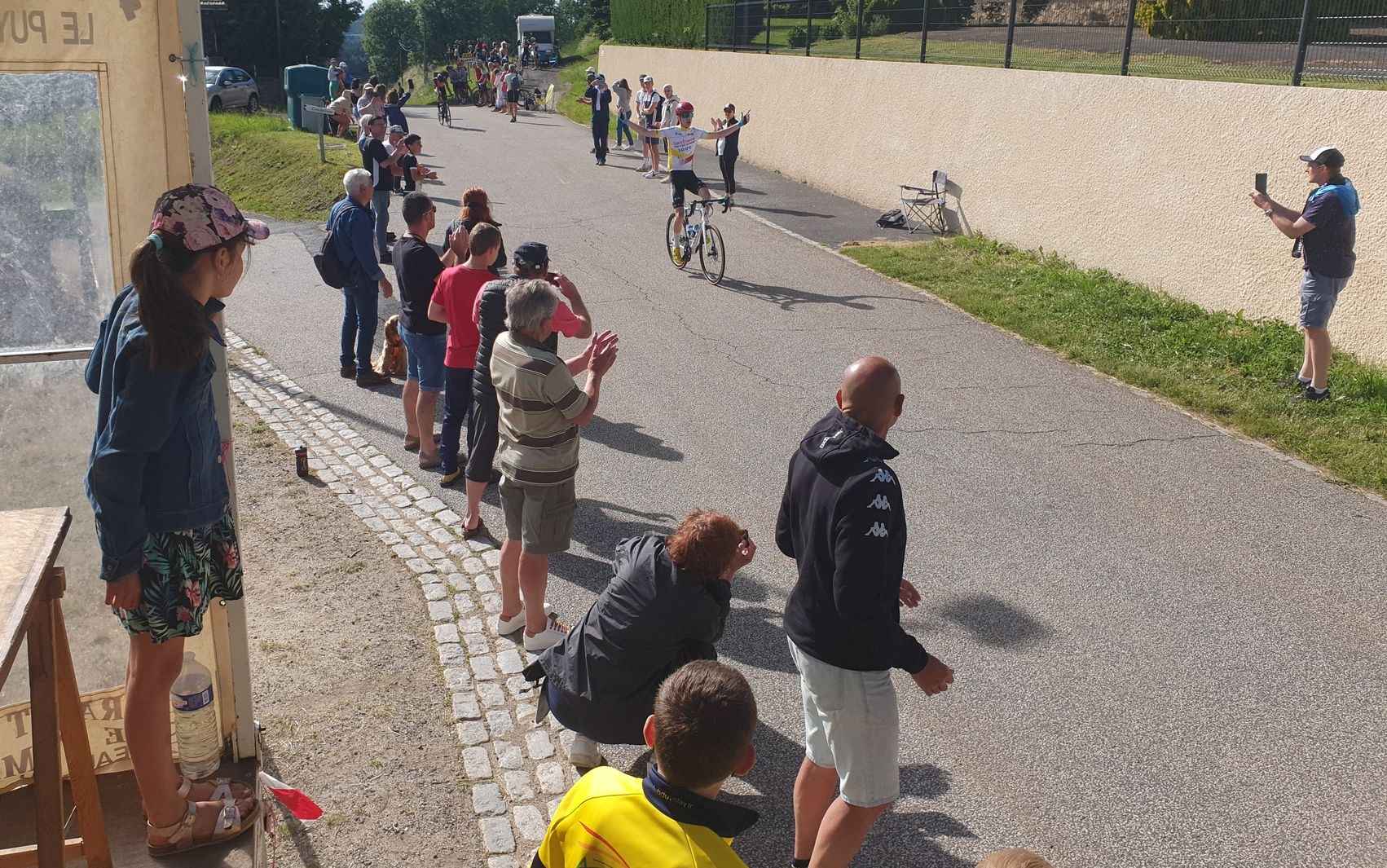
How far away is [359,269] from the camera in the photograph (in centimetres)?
949

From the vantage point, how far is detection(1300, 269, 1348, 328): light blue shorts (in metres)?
9.15

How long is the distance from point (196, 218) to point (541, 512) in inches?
95.1

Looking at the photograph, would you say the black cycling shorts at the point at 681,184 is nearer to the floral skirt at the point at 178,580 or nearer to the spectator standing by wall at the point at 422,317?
the spectator standing by wall at the point at 422,317

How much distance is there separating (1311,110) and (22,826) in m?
11.6

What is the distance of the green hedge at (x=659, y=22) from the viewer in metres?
31.1

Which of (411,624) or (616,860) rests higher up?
(616,860)

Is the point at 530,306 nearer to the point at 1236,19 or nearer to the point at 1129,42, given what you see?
the point at 1236,19

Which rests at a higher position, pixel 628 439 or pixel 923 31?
pixel 923 31

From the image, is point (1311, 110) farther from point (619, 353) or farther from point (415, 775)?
point (415, 775)

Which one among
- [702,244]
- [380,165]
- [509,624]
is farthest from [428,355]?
[380,165]

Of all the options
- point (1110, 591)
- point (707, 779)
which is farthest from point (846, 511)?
point (1110, 591)

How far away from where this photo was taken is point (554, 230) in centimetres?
1745

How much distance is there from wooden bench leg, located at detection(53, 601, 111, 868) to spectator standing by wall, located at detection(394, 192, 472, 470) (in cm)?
473

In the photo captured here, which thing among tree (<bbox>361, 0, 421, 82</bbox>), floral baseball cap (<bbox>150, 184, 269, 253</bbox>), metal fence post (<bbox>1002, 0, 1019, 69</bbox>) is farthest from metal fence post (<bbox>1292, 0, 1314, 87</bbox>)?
tree (<bbox>361, 0, 421, 82</bbox>)
